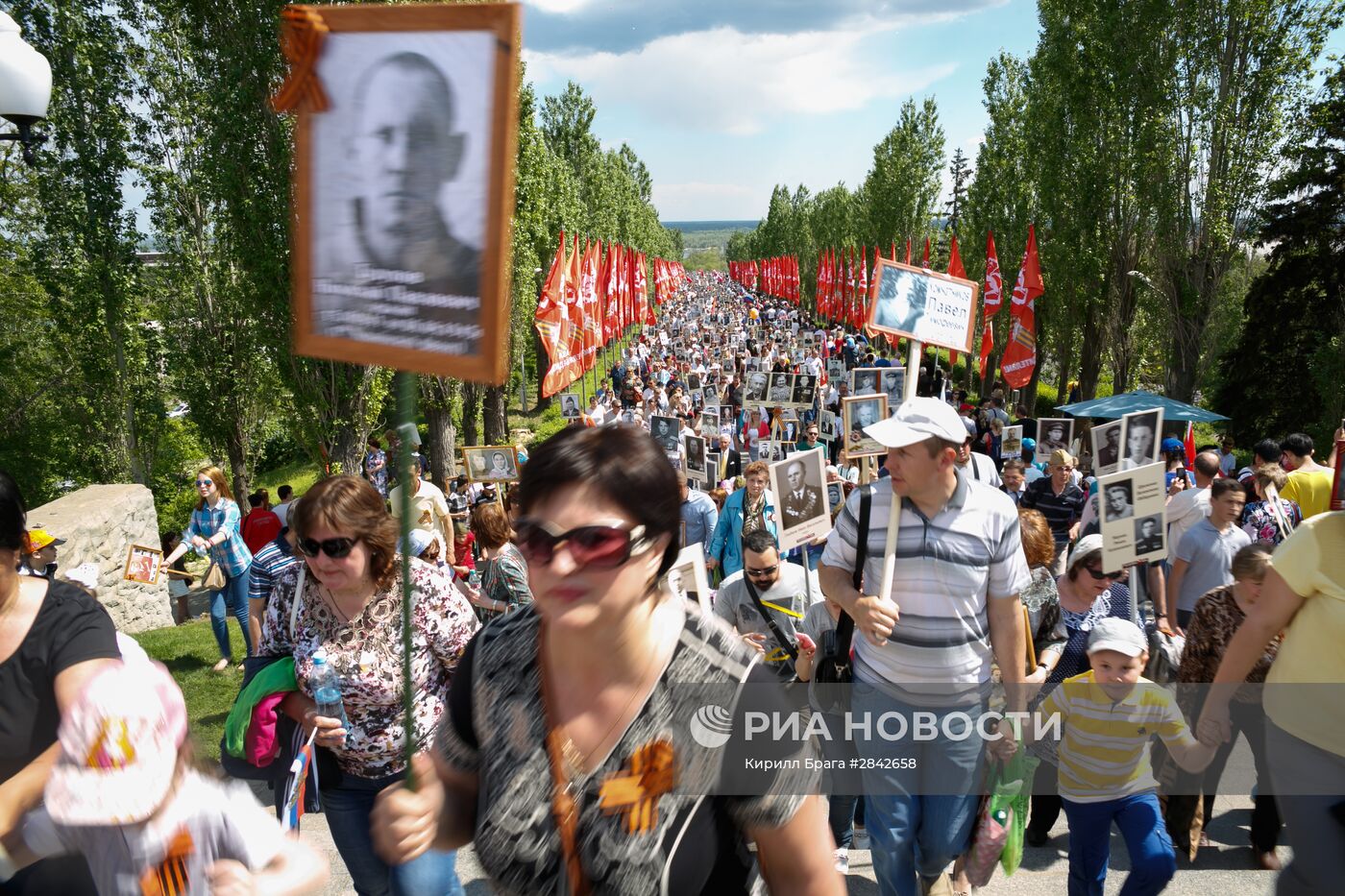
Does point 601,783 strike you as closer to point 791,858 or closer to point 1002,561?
point 791,858

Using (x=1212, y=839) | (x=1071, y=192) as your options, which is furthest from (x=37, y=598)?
(x=1071, y=192)

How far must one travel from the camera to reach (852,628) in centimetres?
356

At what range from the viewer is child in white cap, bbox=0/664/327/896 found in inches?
62.7

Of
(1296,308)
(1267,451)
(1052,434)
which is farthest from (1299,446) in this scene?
(1296,308)

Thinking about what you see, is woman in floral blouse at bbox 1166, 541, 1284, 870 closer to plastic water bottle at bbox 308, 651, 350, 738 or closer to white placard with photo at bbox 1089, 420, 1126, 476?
white placard with photo at bbox 1089, 420, 1126, 476

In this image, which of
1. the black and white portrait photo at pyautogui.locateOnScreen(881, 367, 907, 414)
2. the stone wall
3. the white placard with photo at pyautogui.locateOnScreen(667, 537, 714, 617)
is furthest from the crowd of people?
the black and white portrait photo at pyautogui.locateOnScreen(881, 367, 907, 414)

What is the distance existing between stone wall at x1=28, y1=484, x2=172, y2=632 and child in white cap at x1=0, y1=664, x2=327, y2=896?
757 centimetres

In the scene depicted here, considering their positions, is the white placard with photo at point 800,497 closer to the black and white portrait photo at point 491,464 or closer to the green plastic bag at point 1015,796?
the green plastic bag at point 1015,796

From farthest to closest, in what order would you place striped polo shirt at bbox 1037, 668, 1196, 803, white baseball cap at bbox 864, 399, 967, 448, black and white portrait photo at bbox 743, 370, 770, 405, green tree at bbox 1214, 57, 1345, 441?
green tree at bbox 1214, 57, 1345, 441, black and white portrait photo at bbox 743, 370, 770, 405, striped polo shirt at bbox 1037, 668, 1196, 803, white baseball cap at bbox 864, 399, 967, 448

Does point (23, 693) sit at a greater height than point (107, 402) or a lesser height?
greater

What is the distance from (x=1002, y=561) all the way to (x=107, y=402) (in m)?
17.6

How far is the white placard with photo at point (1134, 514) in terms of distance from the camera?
15.6 ft

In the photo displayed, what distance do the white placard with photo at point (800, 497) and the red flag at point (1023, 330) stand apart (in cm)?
1081

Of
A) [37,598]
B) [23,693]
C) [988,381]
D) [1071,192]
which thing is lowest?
[988,381]
